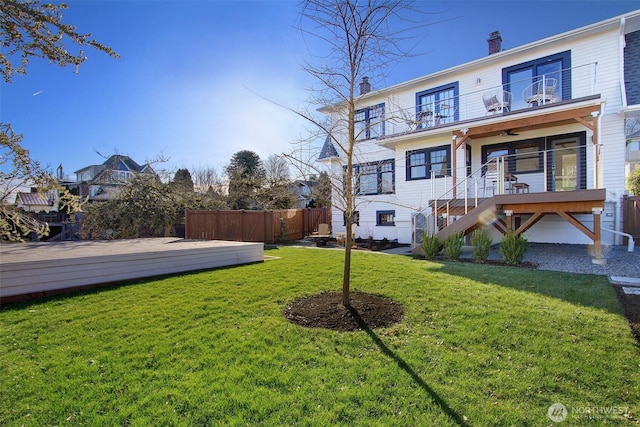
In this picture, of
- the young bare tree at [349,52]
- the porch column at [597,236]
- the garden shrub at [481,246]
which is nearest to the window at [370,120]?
the young bare tree at [349,52]

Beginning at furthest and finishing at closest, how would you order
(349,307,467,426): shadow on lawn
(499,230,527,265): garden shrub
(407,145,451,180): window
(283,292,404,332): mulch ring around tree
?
(407,145,451,180): window < (499,230,527,265): garden shrub < (283,292,404,332): mulch ring around tree < (349,307,467,426): shadow on lawn

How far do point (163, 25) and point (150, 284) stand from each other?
5707 mm

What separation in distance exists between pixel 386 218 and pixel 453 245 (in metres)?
6.35

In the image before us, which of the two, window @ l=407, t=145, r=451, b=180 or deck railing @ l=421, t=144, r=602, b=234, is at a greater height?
window @ l=407, t=145, r=451, b=180

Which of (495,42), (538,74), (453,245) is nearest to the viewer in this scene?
(453,245)

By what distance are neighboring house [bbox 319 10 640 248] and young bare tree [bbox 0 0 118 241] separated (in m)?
5.85

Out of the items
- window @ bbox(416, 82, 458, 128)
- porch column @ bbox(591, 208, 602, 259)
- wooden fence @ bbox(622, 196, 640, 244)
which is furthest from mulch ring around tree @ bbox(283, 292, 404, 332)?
wooden fence @ bbox(622, 196, 640, 244)

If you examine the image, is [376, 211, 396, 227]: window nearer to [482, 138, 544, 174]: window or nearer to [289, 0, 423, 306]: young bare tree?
[482, 138, 544, 174]: window

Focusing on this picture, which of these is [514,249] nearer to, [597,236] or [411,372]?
[597,236]

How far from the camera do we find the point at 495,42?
13461mm

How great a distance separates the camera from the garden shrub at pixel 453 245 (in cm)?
929

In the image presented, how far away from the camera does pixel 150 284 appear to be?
6.41m

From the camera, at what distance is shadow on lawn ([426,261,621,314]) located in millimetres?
5139

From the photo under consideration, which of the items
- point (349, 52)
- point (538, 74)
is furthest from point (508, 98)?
point (349, 52)
